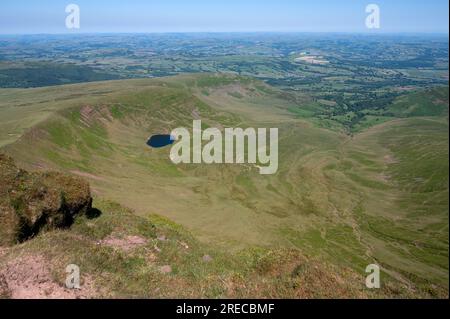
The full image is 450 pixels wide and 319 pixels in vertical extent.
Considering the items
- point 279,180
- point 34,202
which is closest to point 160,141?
point 279,180

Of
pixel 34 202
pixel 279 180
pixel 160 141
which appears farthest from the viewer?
pixel 160 141

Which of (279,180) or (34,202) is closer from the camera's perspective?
(34,202)

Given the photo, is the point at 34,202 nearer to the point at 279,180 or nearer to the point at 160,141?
the point at 279,180

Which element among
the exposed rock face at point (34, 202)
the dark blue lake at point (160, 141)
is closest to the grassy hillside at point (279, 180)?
the dark blue lake at point (160, 141)

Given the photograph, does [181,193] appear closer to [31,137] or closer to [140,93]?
[31,137]

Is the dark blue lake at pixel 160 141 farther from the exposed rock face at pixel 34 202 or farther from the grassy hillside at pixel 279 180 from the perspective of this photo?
the exposed rock face at pixel 34 202

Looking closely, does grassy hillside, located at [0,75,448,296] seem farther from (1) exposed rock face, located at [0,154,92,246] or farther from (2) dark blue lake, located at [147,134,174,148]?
(1) exposed rock face, located at [0,154,92,246]

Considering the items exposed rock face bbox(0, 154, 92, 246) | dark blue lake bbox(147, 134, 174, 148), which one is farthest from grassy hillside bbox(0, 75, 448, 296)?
exposed rock face bbox(0, 154, 92, 246)
